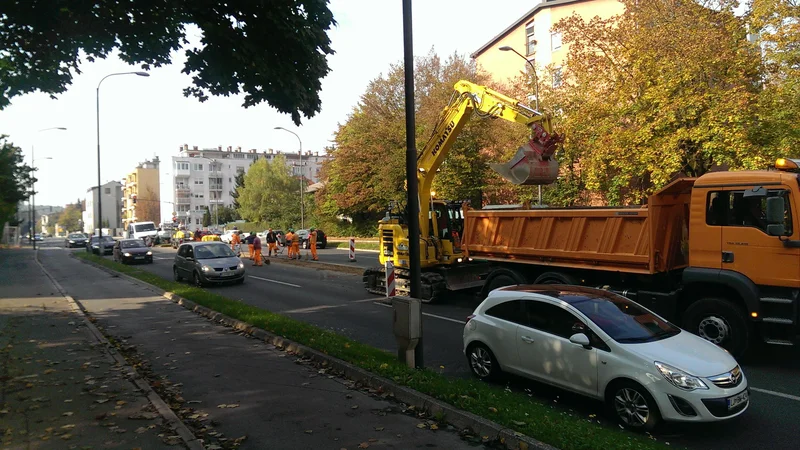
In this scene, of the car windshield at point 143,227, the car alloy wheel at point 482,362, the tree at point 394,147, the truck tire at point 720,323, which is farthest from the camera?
the car windshield at point 143,227

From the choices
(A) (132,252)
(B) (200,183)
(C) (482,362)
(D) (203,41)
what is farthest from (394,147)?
(B) (200,183)

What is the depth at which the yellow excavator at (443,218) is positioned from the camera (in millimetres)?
12422

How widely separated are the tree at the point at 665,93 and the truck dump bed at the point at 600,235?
10.4m

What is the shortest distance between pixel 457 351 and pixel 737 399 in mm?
4362

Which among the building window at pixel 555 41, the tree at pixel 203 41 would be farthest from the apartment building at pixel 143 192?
the tree at pixel 203 41

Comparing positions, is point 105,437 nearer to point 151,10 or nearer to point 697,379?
point 697,379

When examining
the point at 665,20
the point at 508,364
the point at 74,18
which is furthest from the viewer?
the point at 665,20

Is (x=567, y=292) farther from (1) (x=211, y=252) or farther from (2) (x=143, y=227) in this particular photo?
(2) (x=143, y=227)

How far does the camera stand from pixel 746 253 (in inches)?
313

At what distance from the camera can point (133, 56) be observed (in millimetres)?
8844

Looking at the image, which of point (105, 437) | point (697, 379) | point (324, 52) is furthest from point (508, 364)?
point (324, 52)

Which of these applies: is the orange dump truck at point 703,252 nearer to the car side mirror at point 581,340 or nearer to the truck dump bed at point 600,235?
the truck dump bed at point 600,235

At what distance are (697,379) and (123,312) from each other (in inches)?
484

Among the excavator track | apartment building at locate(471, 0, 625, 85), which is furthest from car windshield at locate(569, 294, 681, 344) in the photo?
apartment building at locate(471, 0, 625, 85)
